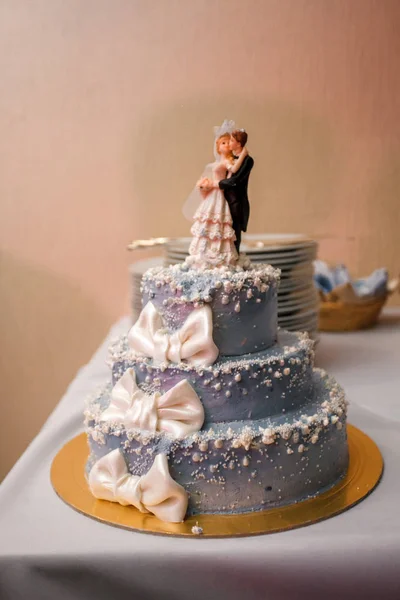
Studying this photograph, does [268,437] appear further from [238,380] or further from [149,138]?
[149,138]

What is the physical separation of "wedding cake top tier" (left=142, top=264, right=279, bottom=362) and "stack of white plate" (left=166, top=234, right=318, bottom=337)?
23.1 inches

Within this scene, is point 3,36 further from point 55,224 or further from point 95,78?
point 55,224

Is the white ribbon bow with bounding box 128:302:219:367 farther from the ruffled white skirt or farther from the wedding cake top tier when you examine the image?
the ruffled white skirt

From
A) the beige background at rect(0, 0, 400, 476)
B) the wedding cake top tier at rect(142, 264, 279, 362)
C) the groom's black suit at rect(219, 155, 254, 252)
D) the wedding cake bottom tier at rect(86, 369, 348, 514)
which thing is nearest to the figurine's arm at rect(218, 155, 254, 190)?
the groom's black suit at rect(219, 155, 254, 252)

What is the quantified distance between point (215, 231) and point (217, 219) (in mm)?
25

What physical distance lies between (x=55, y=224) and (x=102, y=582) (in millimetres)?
1912

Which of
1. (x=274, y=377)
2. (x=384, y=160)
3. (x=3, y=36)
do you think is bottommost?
(x=274, y=377)

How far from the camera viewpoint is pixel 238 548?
1004 millimetres

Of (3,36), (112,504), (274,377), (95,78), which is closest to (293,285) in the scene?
(274,377)

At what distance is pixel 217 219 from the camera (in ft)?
4.10

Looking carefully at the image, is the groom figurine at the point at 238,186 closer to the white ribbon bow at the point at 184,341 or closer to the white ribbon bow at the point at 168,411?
the white ribbon bow at the point at 184,341

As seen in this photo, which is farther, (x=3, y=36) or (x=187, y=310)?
(x=3, y=36)

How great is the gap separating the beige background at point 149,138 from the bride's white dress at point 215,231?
4.42ft

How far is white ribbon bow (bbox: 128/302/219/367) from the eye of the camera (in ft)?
3.85
